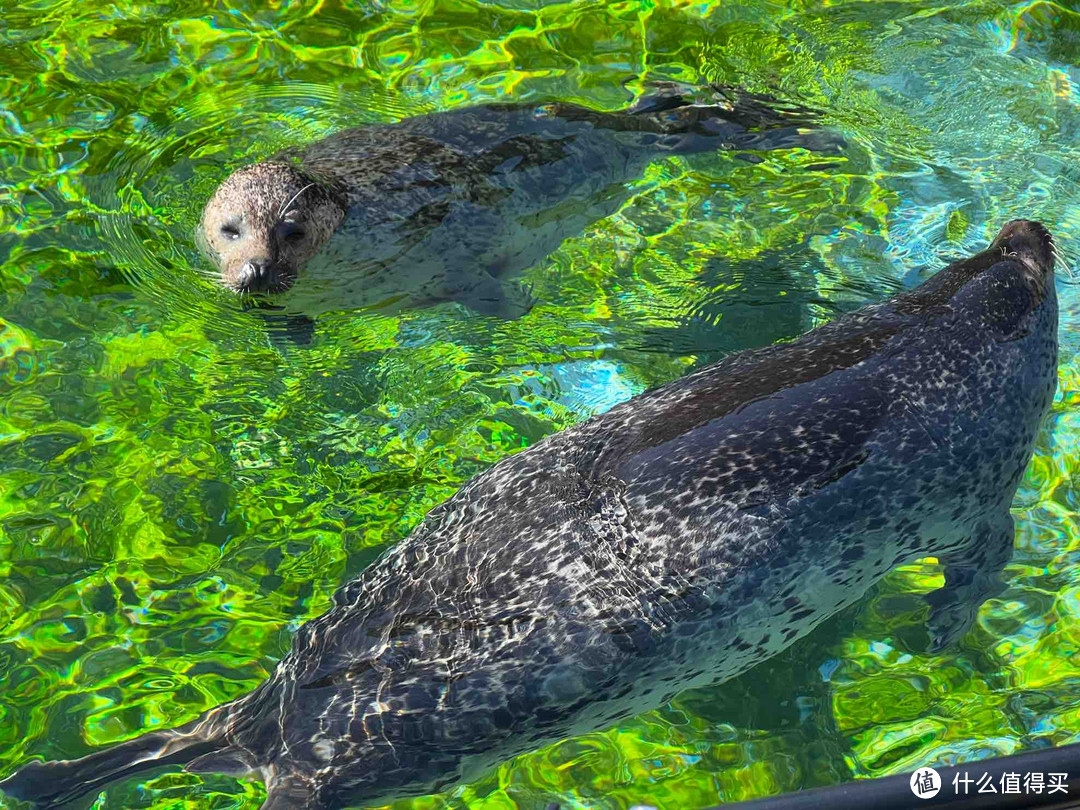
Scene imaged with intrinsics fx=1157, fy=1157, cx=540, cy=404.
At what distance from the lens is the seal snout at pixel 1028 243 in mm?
4840

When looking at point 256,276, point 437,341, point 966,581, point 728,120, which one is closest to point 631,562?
point 966,581

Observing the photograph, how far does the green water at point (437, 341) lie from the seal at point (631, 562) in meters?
0.45

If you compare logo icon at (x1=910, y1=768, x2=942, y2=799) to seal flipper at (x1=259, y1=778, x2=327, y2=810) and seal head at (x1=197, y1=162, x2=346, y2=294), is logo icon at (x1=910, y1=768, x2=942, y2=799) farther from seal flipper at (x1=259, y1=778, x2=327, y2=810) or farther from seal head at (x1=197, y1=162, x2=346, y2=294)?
seal head at (x1=197, y1=162, x2=346, y2=294)

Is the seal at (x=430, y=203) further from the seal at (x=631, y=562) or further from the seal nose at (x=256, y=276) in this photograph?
the seal at (x=631, y=562)

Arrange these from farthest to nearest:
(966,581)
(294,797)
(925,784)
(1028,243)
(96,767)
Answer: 1. (1028,243)
2. (966,581)
3. (96,767)
4. (294,797)
5. (925,784)

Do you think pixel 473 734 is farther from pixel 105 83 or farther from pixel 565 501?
pixel 105 83

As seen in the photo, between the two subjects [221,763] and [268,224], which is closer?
[221,763]

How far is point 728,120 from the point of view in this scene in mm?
6383

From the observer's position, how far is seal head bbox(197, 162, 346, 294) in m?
5.16

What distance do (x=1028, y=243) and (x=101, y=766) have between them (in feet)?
13.5

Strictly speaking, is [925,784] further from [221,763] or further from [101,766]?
[101,766]

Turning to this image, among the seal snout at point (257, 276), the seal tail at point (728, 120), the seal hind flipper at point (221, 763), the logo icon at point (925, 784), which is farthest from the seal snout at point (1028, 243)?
the seal hind flipper at point (221, 763)

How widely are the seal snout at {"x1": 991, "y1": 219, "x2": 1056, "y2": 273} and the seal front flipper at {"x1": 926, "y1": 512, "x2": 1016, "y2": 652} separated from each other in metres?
1.11

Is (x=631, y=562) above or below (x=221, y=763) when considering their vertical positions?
above
